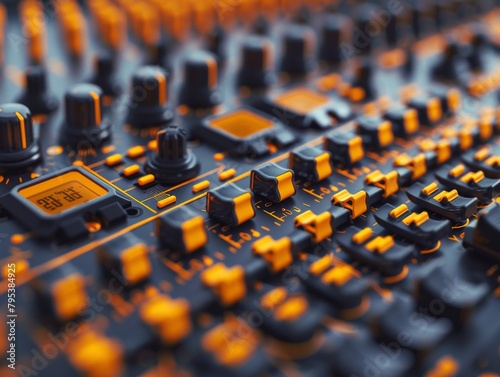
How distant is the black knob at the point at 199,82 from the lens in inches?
73.6

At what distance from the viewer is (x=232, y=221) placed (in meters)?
1.31

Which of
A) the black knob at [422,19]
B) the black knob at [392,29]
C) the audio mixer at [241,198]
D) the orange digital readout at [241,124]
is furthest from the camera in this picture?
the black knob at [422,19]

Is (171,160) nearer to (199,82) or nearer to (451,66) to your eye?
(199,82)

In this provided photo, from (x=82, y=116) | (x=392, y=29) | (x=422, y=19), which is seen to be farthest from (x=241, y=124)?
(x=422, y=19)

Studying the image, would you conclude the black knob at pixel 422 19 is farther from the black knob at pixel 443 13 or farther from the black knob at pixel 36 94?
the black knob at pixel 36 94

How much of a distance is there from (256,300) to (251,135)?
67 centimetres

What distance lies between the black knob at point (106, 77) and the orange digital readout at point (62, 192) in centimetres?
53

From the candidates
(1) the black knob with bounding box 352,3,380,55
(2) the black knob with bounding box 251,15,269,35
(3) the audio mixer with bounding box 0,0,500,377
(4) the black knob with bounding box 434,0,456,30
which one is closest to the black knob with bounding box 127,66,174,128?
(3) the audio mixer with bounding box 0,0,500,377

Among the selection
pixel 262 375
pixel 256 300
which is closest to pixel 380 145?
pixel 256 300

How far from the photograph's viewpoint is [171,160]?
150 centimetres

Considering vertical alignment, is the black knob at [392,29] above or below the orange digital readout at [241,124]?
above

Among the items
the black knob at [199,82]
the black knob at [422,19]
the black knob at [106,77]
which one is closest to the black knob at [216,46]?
the black knob at [199,82]

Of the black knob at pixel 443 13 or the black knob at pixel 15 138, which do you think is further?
the black knob at pixel 443 13

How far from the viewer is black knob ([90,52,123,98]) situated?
1.91 metres
